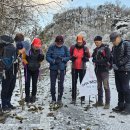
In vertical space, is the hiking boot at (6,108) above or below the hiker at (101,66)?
below

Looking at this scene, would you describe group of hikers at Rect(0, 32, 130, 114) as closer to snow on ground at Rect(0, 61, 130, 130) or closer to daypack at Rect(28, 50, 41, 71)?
daypack at Rect(28, 50, 41, 71)

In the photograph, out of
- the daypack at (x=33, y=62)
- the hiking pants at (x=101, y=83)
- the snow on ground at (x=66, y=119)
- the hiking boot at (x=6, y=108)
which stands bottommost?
the snow on ground at (x=66, y=119)

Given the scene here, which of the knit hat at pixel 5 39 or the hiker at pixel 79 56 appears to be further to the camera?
the hiker at pixel 79 56

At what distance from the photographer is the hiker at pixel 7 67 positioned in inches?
402

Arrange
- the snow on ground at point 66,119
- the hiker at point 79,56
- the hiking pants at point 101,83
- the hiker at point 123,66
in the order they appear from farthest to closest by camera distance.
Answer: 1. the hiker at point 79,56
2. the hiking pants at point 101,83
3. the hiker at point 123,66
4. the snow on ground at point 66,119

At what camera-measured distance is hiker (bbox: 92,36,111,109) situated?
36.9ft

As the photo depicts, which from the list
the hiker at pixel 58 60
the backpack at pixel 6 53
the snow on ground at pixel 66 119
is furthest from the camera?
the hiker at pixel 58 60

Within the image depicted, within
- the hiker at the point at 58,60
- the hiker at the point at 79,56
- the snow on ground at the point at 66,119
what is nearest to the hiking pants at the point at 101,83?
the snow on ground at the point at 66,119

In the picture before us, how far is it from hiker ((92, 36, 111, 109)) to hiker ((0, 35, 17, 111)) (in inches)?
88.6

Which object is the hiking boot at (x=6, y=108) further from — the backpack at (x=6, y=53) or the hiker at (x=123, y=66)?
the hiker at (x=123, y=66)

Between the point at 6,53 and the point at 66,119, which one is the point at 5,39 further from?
the point at 66,119

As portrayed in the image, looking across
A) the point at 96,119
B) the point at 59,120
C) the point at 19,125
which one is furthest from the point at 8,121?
the point at 96,119

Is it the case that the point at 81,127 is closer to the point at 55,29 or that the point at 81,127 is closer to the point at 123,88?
the point at 123,88

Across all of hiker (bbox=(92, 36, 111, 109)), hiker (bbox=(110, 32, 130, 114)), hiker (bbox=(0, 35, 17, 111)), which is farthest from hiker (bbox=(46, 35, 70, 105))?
hiker (bbox=(110, 32, 130, 114))
